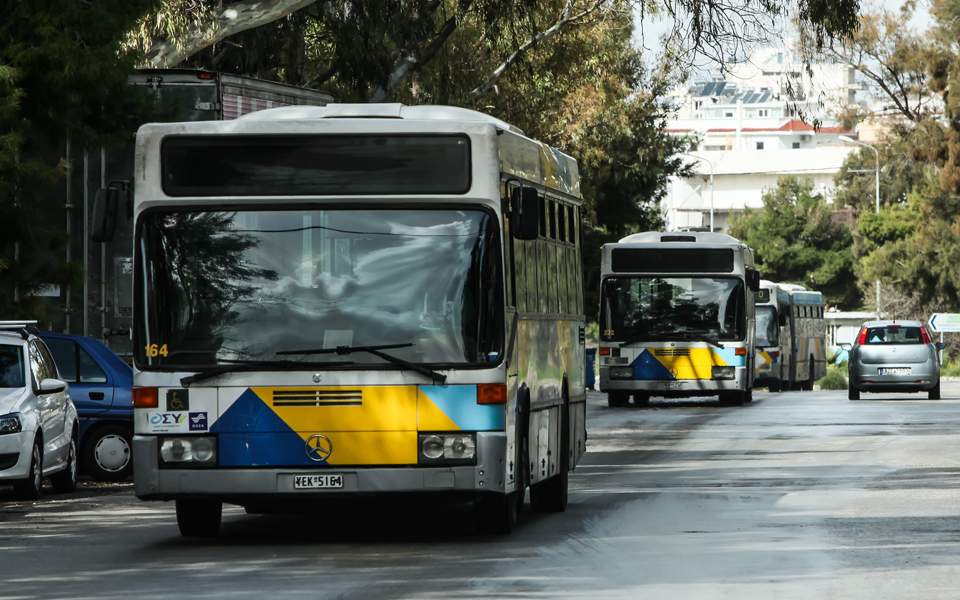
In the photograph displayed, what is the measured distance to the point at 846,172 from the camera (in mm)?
114688

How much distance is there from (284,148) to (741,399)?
29.7 metres

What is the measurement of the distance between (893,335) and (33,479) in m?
29.8

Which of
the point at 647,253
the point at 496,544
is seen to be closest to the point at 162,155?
the point at 496,544

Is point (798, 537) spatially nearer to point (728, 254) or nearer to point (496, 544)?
point (496, 544)

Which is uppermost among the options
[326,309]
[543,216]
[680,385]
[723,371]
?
[543,216]

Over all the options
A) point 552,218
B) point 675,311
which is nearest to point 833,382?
point 675,311

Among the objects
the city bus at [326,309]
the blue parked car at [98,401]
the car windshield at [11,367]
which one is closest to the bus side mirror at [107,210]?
the city bus at [326,309]

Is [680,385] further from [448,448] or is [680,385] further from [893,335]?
[448,448]

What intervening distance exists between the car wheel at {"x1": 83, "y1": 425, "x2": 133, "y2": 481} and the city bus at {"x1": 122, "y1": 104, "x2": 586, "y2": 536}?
808 cm

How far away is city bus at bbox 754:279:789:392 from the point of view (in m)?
58.2

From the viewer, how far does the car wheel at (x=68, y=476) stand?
67.3 ft

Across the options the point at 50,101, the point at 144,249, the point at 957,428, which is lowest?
the point at 957,428

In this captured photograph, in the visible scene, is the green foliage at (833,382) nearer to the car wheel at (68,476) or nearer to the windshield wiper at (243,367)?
the car wheel at (68,476)

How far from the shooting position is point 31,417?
19.0m
